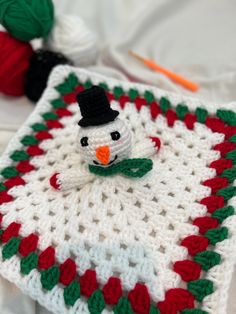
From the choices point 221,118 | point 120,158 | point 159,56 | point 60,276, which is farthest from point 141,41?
point 60,276

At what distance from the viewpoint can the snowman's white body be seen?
0.65 metres

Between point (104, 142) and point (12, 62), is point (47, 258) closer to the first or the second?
point (104, 142)

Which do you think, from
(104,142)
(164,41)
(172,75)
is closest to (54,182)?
(104,142)

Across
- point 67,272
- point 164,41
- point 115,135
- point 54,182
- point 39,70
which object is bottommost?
point 67,272

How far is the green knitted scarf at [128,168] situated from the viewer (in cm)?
68

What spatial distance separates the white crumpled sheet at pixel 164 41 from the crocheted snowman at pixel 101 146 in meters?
0.28

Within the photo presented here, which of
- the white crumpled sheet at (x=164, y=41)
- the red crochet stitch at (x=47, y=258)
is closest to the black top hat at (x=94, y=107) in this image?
the red crochet stitch at (x=47, y=258)

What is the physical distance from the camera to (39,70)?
96 centimetres

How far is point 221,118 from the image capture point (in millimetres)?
779

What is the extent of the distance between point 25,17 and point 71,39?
0.12 m

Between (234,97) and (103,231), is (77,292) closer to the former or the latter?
(103,231)

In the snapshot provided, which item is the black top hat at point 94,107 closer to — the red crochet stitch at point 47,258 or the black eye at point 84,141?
the black eye at point 84,141

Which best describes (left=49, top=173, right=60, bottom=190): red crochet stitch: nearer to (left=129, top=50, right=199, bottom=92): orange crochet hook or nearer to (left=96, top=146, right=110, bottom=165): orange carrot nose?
(left=96, top=146, right=110, bottom=165): orange carrot nose

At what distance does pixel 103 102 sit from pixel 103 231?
0.21 metres
